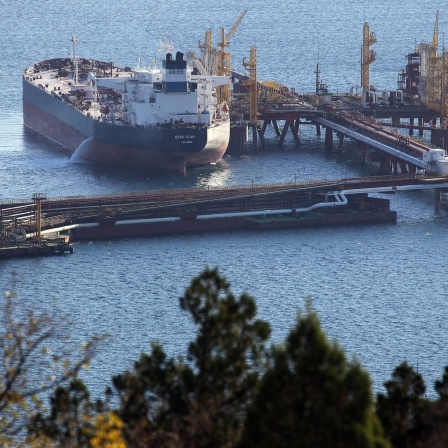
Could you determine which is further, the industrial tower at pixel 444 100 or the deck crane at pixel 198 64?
the deck crane at pixel 198 64

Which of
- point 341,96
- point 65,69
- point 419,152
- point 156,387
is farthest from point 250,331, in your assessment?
point 65,69

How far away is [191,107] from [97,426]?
174ft

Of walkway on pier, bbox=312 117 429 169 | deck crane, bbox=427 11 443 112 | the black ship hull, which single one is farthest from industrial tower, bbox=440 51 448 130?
the black ship hull

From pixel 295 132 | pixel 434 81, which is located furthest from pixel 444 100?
pixel 295 132

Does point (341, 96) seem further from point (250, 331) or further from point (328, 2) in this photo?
point (328, 2)

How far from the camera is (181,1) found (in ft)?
620

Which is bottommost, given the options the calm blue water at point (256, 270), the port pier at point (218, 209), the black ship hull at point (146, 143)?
the calm blue water at point (256, 270)

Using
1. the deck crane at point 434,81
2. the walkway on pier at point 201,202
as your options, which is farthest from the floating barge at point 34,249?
the deck crane at point 434,81

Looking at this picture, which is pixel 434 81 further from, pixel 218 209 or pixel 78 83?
pixel 218 209

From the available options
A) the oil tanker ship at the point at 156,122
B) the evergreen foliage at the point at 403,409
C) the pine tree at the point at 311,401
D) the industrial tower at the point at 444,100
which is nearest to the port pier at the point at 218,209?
the oil tanker ship at the point at 156,122

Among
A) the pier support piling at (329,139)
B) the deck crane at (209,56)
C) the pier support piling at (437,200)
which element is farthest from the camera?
the deck crane at (209,56)

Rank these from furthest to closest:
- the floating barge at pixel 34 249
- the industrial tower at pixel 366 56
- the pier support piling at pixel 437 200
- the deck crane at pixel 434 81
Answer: the industrial tower at pixel 366 56 → the deck crane at pixel 434 81 → the pier support piling at pixel 437 200 → the floating barge at pixel 34 249

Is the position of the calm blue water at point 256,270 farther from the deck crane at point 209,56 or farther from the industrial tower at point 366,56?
the deck crane at point 209,56

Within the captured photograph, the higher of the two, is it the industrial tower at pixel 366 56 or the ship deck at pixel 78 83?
the industrial tower at pixel 366 56
